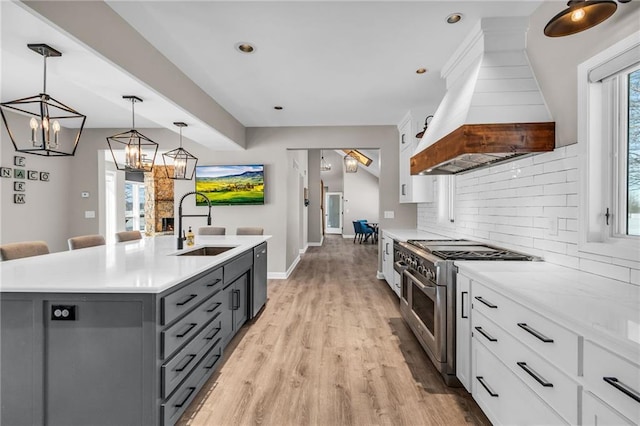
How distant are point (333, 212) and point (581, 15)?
44.2 feet

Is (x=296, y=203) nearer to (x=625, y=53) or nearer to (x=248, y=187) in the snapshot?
(x=248, y=187)

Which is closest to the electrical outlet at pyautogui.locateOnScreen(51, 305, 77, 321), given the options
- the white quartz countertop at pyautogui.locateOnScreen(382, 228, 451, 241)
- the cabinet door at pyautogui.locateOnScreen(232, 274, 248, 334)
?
the cabinet door at pyautogui.locateOnScreen(232, 274, 248, 334)

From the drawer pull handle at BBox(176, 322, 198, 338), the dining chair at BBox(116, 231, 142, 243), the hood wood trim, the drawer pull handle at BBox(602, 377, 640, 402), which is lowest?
the drawer pull handle at BBox(176, 322, 198, 338)

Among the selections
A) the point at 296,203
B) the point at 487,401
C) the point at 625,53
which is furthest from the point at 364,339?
the point at 296,203

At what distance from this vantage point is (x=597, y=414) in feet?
3.29

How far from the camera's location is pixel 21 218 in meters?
4.71

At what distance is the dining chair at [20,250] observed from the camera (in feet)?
7.72

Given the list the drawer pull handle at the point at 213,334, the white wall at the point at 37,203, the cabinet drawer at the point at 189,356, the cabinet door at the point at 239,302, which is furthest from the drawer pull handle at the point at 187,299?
the white wall at the point at 37,203

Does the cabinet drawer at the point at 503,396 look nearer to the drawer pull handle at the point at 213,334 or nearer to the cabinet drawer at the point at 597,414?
the cabinet drawer at the point at 597,414

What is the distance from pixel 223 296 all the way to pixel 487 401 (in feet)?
6.18

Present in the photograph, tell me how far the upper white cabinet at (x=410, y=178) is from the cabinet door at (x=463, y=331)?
2514mm

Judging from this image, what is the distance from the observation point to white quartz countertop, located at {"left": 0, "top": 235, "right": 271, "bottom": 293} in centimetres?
152

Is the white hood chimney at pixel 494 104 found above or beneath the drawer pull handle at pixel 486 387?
above

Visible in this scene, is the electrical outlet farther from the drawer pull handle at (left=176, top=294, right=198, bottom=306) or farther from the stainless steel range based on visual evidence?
the stainless steel range
